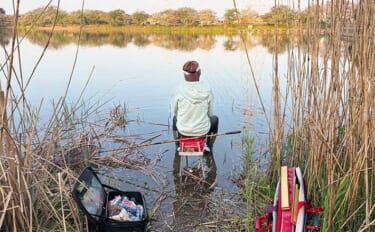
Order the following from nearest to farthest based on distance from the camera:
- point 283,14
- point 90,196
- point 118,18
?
point 90,196, point 283,14, point 118,18

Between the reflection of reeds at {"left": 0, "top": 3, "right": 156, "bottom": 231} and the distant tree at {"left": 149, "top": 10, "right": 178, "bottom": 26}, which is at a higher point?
the distant tree at {"left": 149, "top": 10, "right": 178, "bottom": 26}

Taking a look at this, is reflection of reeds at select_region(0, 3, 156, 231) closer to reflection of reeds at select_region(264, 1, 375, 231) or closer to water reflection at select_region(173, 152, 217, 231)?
water reflection at select_region(173, 152, 217, 231)

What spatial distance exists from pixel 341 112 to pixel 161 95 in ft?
15.2

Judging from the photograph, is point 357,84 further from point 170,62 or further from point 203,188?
point 170,62

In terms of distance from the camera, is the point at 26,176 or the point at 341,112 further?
the point at 341,112

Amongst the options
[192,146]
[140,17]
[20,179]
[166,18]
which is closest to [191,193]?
[192,146]

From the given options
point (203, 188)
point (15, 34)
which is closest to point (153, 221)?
point (203, 188)

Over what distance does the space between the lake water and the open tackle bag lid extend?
0.46 m

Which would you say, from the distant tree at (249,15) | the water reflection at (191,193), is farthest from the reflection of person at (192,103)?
the distant tree at (249,15)

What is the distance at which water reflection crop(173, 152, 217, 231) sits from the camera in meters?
2.74

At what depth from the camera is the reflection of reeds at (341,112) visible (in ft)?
6.52

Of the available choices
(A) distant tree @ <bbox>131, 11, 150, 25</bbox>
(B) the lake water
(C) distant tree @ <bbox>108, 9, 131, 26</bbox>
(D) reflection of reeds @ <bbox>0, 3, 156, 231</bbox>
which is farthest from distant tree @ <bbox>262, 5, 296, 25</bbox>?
(A) distant tree @ <bbox>131, 11, 150, 25</bbox>

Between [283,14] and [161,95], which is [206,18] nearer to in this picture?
[161,95]

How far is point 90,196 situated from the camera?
2.37 metres
